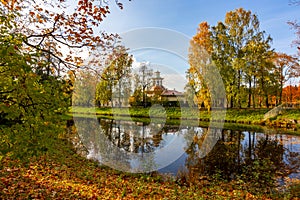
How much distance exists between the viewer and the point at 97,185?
600cm

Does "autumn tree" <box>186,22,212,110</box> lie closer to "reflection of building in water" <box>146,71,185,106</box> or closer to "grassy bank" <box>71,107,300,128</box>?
"grassy bank" <box>71,107,300,128</box>

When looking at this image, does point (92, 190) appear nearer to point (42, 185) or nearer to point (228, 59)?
point (42, 185)

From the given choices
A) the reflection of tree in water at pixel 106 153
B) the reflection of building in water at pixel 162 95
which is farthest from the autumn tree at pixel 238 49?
the reflection of tree in water at pixel 106 153

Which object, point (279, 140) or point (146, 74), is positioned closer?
point (279, 140)

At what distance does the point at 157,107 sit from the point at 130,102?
12.9ft

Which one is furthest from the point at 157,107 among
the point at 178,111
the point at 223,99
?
the point at 223,99

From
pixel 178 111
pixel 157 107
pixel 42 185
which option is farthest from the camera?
pixel 157 107

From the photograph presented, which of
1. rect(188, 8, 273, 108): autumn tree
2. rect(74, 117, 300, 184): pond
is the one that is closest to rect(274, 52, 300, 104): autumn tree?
rect(188, 8, 273, 108): autumn tree

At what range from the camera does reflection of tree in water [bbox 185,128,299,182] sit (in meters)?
8.09

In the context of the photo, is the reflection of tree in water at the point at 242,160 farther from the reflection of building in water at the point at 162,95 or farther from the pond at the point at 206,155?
the reflection of building in water at the point at 162,95

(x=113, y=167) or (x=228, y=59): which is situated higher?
(x=228, y=59)

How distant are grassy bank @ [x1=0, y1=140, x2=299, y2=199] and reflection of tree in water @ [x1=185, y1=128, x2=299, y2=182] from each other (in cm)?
95

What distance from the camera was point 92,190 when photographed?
5492mm

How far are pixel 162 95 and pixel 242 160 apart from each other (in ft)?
66.9
